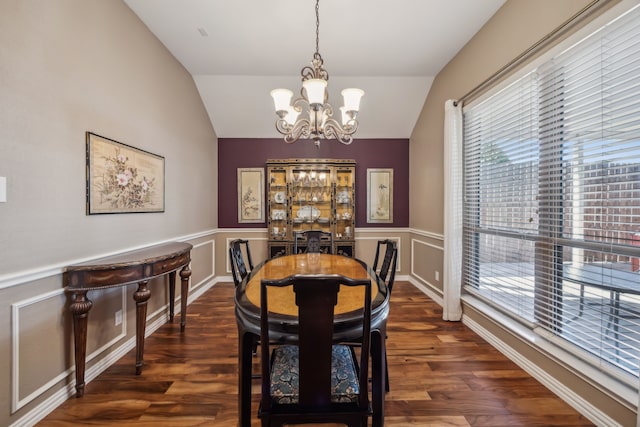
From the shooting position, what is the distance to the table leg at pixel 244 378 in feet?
4.56

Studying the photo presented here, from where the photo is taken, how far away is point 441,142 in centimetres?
358

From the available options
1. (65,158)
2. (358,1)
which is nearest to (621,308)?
(358,1)

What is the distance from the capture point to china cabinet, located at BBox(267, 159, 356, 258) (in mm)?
4516

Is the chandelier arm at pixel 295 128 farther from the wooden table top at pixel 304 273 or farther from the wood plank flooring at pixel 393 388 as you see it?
the wood plank flooring at pixel 393 388

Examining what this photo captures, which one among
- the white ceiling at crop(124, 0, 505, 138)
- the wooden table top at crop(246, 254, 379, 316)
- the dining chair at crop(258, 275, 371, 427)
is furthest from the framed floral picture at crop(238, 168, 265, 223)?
the dining chair at crop(258, 275, 371, 427)

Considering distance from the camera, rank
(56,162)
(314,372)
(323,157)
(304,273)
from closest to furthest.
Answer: (314,372) < (56,162) < (304,273) < (323,157)

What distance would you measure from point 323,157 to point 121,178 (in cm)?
293

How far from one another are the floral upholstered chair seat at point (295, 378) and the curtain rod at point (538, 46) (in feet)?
7.91

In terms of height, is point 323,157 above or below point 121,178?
above

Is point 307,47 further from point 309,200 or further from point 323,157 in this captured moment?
point 309,200

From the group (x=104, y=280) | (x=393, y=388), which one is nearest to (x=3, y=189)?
(x=104, y=280)

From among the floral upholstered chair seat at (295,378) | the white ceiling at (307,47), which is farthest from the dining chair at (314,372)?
the white ceiling at (307,47)

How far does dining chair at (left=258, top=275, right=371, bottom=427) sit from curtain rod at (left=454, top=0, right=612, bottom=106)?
2090mm

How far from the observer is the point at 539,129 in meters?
2.12
